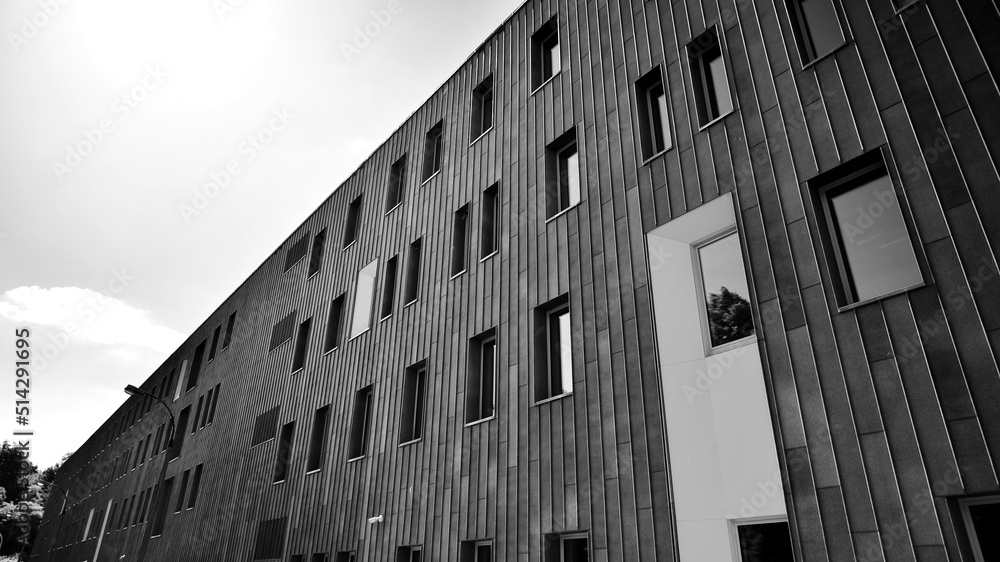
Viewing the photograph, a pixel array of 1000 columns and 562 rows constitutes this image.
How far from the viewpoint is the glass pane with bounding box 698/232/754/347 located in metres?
7.36

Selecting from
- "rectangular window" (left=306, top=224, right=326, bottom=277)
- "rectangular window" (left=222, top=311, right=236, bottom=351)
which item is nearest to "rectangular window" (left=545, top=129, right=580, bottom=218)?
"rectangular window" (left=306, top=224, right=326, bottom=277)

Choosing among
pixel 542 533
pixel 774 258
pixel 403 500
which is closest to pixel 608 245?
pixel 774 258

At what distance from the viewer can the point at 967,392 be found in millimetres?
5176

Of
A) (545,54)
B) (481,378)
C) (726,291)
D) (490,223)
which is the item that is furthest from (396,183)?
(726,291)

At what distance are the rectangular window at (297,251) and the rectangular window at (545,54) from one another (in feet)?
40.1

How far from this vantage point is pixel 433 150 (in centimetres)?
1602

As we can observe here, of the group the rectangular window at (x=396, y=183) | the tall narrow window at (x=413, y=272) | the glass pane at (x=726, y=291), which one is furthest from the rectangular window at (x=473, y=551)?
the rectangular window at (x=396, y=183)

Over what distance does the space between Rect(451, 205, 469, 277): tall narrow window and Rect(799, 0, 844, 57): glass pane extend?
24.3 feet

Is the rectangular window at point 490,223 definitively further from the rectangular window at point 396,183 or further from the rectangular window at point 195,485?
the rectangular window at point 195,485

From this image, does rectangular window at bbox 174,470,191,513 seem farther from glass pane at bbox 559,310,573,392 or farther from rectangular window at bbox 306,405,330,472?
glass pane at bbox 559,310,573,392

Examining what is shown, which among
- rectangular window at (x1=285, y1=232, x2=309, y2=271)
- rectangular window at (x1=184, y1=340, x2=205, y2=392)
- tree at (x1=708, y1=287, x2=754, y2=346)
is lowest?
Answer: tree at (x1=708, y1=287, x2=754, y2=346)

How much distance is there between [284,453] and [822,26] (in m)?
17.2

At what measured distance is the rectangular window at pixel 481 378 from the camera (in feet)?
36.6

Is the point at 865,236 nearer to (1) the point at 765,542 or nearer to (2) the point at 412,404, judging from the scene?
(1) the point at 765,542
